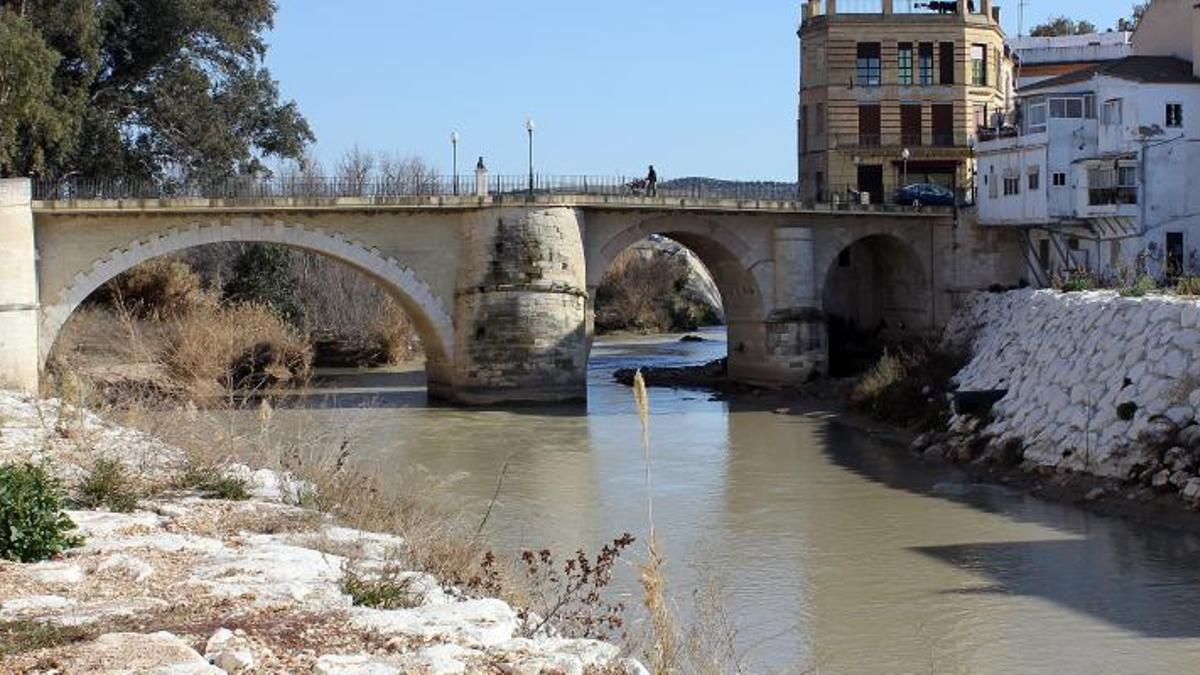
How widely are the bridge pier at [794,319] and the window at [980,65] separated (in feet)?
38.6

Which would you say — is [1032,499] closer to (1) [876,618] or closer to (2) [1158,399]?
(2) [1158,399]

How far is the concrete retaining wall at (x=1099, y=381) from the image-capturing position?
2538 centimetres

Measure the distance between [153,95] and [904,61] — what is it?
24.7m

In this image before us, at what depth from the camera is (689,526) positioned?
23.5 meters

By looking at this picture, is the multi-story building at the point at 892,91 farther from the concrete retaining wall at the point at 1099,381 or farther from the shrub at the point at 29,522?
the shrub at the point at 29,522

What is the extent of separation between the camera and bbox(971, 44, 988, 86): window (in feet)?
174

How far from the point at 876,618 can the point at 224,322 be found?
29397mm

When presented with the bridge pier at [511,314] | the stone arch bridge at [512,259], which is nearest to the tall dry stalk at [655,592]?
the stone arch bridge at [512,259]

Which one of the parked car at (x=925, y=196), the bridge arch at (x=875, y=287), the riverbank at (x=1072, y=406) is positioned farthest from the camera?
the parked car at (x=925, y=196)

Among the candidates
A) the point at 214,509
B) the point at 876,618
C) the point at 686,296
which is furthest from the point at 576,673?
the point at 686,296

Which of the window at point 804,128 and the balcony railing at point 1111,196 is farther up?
the window at point 804,128

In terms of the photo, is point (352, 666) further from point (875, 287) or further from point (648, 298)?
point (648, 298)

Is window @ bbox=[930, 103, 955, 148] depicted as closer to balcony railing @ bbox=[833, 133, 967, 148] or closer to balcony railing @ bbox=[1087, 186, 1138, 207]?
balcony railing @ bbox=[833, 133, 967, 148]

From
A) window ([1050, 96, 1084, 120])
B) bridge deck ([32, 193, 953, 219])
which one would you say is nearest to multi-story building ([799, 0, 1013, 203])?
bridge deck ([32, 193, 953, 219])
